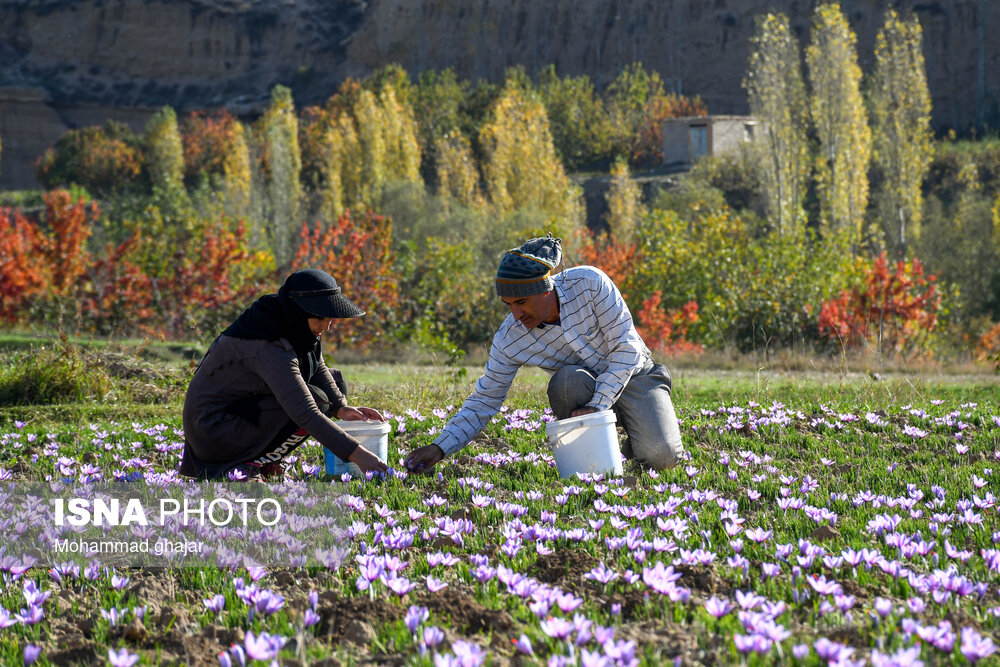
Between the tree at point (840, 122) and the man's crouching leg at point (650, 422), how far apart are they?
23.7 m

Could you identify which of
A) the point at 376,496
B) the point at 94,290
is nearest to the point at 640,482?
the point at 376,496

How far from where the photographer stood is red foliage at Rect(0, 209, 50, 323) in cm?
1525

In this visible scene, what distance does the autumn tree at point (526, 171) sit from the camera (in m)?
30.3

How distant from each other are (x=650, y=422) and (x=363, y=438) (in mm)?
1528

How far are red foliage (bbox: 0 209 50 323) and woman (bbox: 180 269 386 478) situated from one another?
1224cm

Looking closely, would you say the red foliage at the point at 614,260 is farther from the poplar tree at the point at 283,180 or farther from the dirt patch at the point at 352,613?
the dirt patch at the point at 352,613

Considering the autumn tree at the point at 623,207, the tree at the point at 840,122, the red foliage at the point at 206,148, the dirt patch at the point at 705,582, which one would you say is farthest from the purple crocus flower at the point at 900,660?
the red foliage at the point at 206,148

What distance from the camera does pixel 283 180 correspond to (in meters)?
36.8

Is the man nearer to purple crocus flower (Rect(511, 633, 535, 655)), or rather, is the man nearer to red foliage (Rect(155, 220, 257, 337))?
purple crocus flower (Rect(511, 633, 535, 655))

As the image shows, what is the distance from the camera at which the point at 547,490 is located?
4.47 meters

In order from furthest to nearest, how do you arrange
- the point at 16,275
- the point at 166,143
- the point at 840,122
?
the point at 166,143, the point at 840,122, the point at 16,275

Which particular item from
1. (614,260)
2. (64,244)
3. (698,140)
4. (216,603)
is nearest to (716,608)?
(216,603)

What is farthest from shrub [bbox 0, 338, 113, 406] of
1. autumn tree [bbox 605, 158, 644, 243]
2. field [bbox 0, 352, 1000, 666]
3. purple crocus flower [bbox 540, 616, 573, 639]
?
autumn tree [bbox 605, 158, 644, 243]

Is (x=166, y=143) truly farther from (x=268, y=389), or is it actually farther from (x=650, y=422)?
(x=650, y=422)
